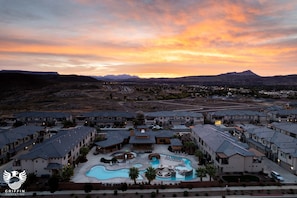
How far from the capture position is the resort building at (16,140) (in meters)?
42.9

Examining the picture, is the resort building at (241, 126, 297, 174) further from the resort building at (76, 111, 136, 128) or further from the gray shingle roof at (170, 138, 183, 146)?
the resort building at (76, 111, 136, 128)

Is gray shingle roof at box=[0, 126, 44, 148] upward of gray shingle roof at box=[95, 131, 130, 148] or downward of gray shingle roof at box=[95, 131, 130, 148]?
upward

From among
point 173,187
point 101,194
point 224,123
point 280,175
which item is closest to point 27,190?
point 101,194

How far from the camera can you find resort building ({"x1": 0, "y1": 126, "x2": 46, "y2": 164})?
42.9 metres

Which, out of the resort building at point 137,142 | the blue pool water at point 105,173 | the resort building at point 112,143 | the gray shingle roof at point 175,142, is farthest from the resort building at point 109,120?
the blue pool water at point 105,173

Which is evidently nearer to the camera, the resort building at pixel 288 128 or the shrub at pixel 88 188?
the shrub at pixel 88 188

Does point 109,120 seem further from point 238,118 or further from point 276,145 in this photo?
point 276,145

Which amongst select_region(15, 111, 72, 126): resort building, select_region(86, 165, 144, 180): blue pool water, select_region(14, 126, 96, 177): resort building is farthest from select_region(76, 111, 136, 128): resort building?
select_region(86, 165, 144, 180): blue pool water

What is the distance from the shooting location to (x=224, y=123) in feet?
239

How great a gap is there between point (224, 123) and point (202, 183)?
4307cm

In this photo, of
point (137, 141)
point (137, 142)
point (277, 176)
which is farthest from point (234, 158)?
point (137, 141)

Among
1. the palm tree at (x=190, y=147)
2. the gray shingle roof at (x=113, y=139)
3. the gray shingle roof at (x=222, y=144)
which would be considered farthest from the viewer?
the gray shingle roof at (x=113, y=139)

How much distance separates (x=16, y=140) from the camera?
4641cm

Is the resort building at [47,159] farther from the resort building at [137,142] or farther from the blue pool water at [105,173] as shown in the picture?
the resort building at [137,142]
